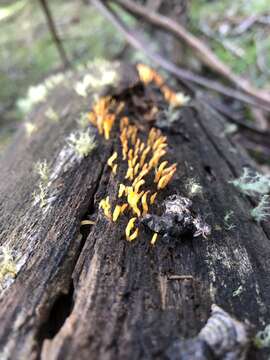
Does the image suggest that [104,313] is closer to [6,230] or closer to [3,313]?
[3,313]

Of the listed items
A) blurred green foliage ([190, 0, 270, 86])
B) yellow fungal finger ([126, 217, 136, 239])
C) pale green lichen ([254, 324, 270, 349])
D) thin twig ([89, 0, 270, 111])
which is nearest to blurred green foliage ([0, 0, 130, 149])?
blurred green foliage ([190, 0, 270, 86])

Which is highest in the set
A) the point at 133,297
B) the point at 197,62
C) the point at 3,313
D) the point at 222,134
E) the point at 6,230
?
the point at 197,62

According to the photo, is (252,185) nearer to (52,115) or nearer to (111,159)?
(111,159)

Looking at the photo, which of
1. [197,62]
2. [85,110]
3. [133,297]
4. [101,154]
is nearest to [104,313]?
[133,297]

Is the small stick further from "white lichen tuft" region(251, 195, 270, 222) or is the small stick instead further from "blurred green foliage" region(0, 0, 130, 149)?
"blurred green foliage" region(0, 0, 130, 149)

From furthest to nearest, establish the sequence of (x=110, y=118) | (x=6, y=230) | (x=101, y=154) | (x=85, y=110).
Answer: (x=85, y=110), (x=110, y=118), (x=101, y=154), (x=6, y=230)

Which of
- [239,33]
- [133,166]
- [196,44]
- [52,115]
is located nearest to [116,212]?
[133,166]

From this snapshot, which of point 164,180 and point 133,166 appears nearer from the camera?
point 164,180

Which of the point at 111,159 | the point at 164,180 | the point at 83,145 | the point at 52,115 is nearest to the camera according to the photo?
the point at 164,180
